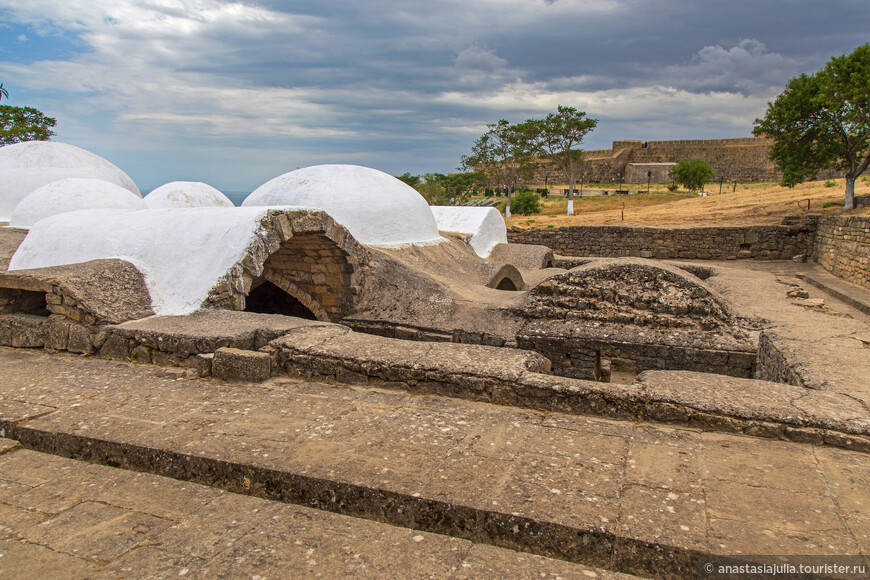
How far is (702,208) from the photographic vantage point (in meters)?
22.9

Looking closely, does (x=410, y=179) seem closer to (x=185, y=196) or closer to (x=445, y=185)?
(x=445, y=185)

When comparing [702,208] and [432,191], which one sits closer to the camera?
[702,208]

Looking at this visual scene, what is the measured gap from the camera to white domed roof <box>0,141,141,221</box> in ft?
41.8

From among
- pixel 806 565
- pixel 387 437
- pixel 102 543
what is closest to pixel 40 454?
pixel 102 543

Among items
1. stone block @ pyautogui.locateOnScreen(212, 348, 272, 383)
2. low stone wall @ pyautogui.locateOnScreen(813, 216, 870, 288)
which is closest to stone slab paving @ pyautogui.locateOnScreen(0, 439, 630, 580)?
stone block @ pyautogui.locateOnScreen(212, 348, 272, 383)

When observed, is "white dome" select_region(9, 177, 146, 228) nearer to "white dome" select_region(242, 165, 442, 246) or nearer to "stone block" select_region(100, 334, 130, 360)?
"white dome" select_region(242, 165, 442, 246)

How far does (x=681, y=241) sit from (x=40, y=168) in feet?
57.3

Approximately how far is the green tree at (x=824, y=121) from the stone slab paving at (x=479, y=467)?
16.0 m

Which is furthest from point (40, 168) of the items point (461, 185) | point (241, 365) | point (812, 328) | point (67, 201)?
point (461, 185)

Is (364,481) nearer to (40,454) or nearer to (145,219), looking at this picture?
(40,454)

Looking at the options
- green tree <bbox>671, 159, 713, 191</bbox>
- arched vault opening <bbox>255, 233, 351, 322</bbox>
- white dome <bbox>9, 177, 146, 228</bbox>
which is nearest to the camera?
arched vault opening <bbox>255, 233, 351, 322</bbox>

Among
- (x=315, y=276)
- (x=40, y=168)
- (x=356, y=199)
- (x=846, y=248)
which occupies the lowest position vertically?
(x=315, y=276)

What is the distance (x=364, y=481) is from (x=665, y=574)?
1.39m

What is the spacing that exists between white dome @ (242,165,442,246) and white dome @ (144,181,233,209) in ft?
9.32
